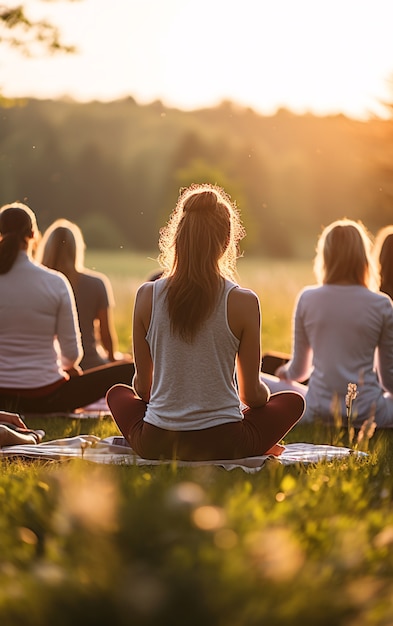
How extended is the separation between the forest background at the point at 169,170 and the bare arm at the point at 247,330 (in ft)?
202

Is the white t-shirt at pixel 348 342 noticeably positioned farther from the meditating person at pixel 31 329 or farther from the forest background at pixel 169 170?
the forest background at pixel 169 170

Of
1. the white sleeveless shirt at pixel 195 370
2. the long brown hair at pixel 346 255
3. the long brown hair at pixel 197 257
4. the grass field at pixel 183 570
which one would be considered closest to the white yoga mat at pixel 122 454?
the white sleeveless shirt at pixel 195 370

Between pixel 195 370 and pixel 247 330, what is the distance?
1.08 feet

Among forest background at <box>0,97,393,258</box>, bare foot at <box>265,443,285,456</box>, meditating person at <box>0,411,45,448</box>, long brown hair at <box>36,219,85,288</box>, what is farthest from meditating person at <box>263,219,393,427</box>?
forest background at <box>0,97,393,258</box>

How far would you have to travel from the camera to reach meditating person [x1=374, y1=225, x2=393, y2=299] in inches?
314

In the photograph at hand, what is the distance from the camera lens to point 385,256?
8.09 metres

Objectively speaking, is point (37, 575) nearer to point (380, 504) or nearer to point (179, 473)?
point (380, 504)

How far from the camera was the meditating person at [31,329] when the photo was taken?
7492 millimetres

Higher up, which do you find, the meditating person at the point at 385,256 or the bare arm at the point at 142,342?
the meditating person at the point at 385,256

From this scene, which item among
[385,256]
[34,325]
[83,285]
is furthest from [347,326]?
[83,285]

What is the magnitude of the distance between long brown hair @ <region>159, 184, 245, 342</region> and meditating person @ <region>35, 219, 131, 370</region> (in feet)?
11.9

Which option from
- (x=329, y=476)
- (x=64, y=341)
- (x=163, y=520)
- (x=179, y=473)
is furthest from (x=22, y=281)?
(x=163, y=520)

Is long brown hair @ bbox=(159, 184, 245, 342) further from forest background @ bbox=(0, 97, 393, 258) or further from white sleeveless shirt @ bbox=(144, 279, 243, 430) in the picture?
forest background @ bbox=(0, 97, 393, 258)

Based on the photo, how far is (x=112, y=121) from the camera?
94.4m
